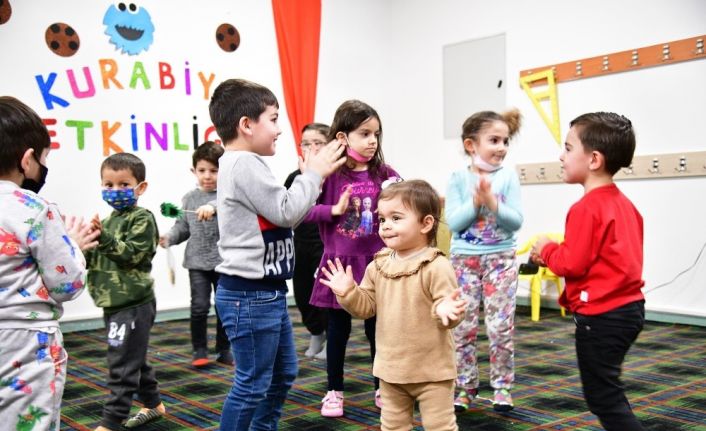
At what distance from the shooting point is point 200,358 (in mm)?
3734

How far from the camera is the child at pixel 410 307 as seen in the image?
187cm

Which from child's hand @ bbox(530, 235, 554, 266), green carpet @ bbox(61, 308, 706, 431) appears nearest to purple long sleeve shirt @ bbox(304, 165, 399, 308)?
green carpet @ bbox(61, 308, 706, 431)

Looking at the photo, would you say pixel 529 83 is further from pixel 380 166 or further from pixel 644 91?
pixel 380 166

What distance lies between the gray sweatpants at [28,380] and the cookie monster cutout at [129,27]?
12.8 ft

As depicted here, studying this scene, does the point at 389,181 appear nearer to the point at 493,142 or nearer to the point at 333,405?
the point at 493,142

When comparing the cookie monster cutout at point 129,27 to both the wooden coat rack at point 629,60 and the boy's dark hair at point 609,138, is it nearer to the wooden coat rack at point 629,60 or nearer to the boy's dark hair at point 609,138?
the wooden coat rack at point 629,60

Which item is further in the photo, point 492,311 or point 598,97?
point 598,97

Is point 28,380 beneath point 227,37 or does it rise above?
beneath

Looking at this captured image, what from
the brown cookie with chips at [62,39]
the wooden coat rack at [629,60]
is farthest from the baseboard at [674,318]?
the brown cookie with chips at [62,39]

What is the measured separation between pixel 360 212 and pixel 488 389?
1.12m

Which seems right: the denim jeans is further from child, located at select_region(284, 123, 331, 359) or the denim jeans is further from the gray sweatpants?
child, located at select_region(284, 123, 331, 359)

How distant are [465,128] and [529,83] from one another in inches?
114

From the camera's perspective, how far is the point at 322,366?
145 inches

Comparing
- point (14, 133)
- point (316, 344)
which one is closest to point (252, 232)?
point (14, 133)
